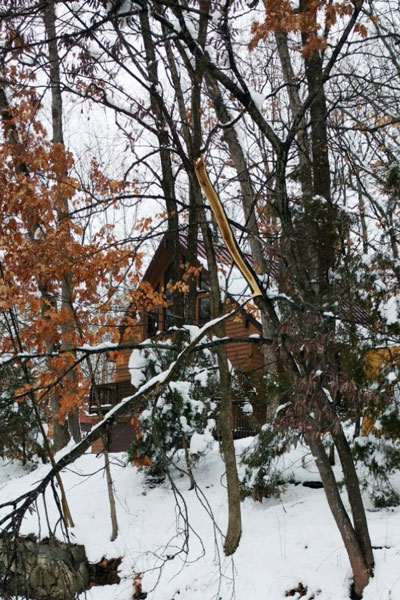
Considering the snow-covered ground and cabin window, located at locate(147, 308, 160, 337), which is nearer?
the snow-covered ground

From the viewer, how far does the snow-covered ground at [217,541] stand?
5.57 m

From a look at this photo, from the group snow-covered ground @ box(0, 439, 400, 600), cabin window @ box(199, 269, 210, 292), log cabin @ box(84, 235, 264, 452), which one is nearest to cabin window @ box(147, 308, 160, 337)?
log cabin @ box(84, 235, 264, 452)

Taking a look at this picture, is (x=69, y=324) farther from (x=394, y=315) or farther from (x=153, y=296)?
(x=394, y=315)

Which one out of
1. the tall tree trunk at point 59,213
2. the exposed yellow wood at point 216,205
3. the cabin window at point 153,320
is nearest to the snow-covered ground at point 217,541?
the tall tree trunk at point 59,213

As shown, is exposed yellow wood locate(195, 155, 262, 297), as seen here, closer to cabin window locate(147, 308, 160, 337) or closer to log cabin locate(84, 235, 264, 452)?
cabin window locate(147, 308, 160, 337)

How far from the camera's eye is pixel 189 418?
10.5 metres

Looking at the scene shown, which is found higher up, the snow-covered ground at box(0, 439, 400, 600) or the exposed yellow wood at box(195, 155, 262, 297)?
the exposed yellow wood at box(195, 155, 262, 297)

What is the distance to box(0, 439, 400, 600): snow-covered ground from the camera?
5574 millimetres

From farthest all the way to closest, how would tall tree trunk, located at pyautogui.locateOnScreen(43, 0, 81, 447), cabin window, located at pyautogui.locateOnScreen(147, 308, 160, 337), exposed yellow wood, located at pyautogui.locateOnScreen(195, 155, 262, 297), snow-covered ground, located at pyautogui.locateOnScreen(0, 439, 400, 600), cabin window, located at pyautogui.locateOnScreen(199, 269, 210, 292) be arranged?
cabin window, located at pyautogui.locateOnScreen(199, 269, 210, 292), tall tree trunk, located at pyautogui.locateOnScreen(43, 0, 81, 447), cabin window, located at pyautogui.locateOnScreen(147, 308, 160, 337), snow-covered ground, located at pyautogui.locateOnScreen(0, 439, 400, 600), exposed yellow wood, located at pyautogui.locateOnScreen(195, 155, 262, 297)

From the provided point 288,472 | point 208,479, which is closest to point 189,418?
point 208,479

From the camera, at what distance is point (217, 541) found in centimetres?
674

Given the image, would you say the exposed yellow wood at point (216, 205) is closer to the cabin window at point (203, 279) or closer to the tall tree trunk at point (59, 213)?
the tall tree trunk at point (59, 213)

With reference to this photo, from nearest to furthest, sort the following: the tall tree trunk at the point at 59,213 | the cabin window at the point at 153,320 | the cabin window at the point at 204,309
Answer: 1. the cabin window at the point at 153,320
2. the tall tree trunk at the point at 59,213
3. the cabin window at the point at 204,309

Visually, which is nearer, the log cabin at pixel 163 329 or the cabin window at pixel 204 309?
the log cabin at pixel 163 329
